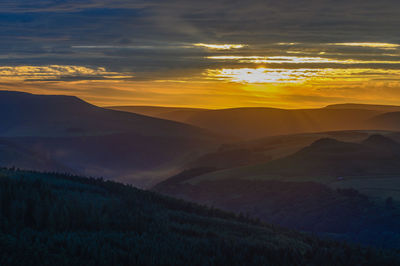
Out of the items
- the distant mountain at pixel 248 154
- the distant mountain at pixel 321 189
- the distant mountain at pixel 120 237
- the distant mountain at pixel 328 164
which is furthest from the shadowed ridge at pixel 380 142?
the distant mountain at pixel 120 237

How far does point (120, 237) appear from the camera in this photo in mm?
17094

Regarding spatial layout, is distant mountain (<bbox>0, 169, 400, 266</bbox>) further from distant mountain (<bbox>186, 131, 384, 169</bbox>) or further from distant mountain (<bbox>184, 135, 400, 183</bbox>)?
distant mountain (<bbox>186, 131, 384, 169</bbox>)

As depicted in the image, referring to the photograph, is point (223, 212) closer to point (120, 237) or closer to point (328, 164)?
point (120, 237)

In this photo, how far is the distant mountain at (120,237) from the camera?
14.7m

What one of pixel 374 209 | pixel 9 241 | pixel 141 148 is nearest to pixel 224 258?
pixel 9 241

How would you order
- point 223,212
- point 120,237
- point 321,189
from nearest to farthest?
point 120,237 → point 223,212 → point 321,189

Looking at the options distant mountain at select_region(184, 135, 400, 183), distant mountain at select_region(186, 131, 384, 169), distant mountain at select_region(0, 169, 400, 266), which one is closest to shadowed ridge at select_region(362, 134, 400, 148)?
distant mountain at select_region(184, 135, 400, 183)

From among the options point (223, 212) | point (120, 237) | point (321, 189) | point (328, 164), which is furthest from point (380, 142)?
point (120, 237)

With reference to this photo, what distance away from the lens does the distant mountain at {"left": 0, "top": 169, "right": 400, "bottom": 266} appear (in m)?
14.7

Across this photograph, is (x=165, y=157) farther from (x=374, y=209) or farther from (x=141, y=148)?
(x=374, y=209)

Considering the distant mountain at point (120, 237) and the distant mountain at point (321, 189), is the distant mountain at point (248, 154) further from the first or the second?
the distant mountain at point (120, 237)

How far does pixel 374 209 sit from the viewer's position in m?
51.0

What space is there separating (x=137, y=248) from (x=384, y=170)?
215 ft

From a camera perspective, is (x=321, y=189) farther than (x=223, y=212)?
Yes
